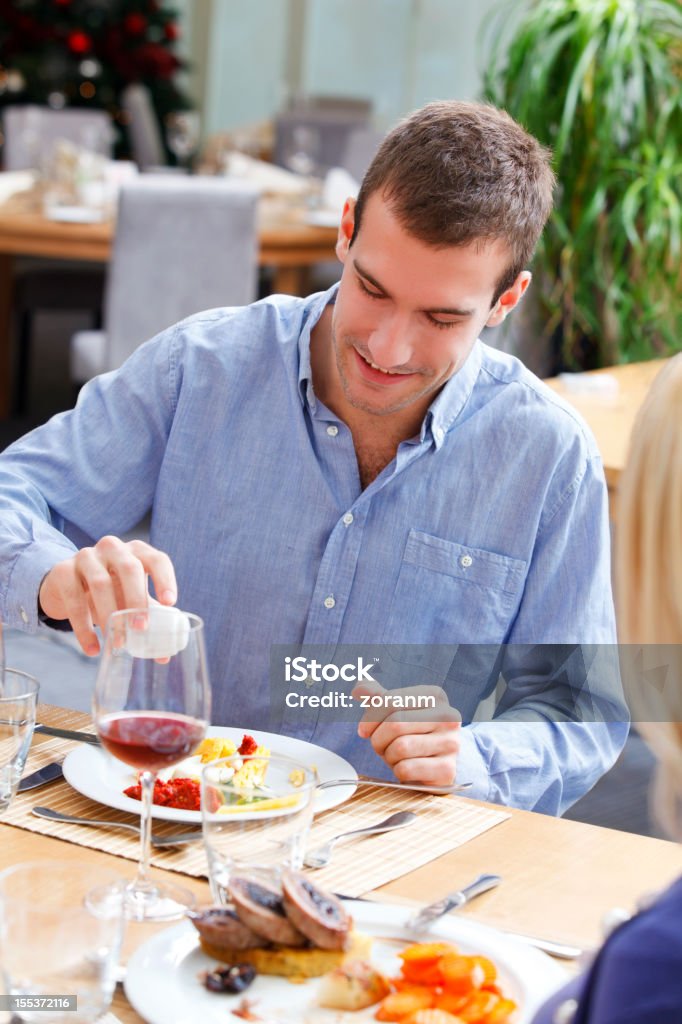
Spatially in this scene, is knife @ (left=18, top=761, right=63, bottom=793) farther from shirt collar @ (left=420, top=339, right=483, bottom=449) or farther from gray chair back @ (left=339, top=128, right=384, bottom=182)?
gray chair back @ (left=339, top=128, right=384, bottom=182)

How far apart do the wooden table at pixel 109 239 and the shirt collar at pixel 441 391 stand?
2.74m

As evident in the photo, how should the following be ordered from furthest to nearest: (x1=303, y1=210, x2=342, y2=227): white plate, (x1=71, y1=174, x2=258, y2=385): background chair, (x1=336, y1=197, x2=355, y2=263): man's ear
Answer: (x1=303, y1=210, x2=342, y2=227): white plate
(x1=71, y1=174, x2=258, y2=385): background chair
(x1=336, y1=197, x2=355, y2=263): man's ear

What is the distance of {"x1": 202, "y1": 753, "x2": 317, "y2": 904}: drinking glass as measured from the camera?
1019 mm

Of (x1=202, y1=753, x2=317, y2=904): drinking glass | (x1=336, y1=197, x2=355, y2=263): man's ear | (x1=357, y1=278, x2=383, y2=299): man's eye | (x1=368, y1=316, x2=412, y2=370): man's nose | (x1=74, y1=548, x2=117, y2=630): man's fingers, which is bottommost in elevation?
(x1=202, y1=753, x2=317, y2=904): drinking glass

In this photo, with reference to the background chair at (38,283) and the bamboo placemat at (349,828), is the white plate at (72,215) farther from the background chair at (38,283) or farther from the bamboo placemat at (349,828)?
the bamboo placemat at (349,828)

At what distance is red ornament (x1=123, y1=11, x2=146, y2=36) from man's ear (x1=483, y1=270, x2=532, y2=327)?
7.67 m

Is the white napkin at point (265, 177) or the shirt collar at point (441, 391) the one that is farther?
the white napkin at point (265, 177)

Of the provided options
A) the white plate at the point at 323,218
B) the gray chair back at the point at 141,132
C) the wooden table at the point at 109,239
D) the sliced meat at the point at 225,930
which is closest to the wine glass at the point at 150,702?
the sliced meat at the point at 225,930

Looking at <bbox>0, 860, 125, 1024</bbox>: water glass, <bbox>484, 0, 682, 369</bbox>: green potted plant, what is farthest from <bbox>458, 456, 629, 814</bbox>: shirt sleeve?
<bbox>484, 0, 682, 369</bbox>: green potted plant

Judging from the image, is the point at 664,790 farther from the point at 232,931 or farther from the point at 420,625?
the point at 420,625

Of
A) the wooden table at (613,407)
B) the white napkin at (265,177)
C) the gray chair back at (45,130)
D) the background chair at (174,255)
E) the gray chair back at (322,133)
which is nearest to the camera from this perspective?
the wooden table at (613,407)

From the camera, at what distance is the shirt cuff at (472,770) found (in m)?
1.46

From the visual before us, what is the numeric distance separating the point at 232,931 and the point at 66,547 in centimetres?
70

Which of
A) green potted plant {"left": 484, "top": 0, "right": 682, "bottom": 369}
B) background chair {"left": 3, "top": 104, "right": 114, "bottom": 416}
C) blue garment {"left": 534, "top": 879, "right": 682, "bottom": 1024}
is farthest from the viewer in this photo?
background chair {"left": 3, "top": 104, "right": 114, "bottom": 416}
